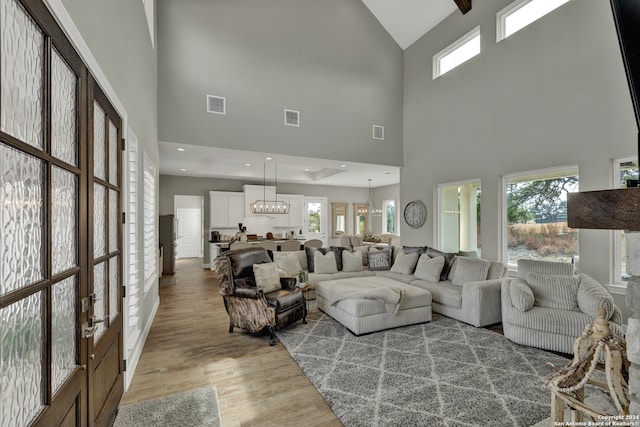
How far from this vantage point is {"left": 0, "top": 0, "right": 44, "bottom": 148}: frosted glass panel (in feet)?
2.94

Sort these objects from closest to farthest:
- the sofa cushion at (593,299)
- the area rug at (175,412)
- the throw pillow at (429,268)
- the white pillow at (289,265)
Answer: the area rug at (175,412)
the sofa cushion at (593,299)
the throw pillow at (429,268)
the white pillow at (289,265)

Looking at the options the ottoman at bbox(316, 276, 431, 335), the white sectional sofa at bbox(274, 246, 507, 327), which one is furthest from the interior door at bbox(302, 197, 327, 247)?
the ottoman at bbox(316, 276, 431, 335)

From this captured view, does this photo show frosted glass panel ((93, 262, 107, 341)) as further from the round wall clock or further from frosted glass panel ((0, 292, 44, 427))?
the round wall clock

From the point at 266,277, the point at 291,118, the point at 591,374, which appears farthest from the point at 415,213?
the point at 591,374

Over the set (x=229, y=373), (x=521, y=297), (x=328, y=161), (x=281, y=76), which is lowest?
(x=229, y=373)

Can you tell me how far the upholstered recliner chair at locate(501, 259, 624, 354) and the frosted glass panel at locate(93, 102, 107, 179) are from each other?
402 centimetres

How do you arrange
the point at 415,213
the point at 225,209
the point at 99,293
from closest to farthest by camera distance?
1. the point at 99,293
2. the point at 415,213
3. the point at 225,209

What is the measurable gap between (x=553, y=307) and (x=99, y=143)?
4.45m

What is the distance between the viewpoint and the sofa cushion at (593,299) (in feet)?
9.51

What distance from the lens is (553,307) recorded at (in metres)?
3.30

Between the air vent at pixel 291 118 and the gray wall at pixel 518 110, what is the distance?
8.73ft

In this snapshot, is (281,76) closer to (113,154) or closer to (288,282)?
(288,282)

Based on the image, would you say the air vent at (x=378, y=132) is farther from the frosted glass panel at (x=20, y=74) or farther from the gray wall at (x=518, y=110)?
the frosted glass panel at (x=20, y=74)

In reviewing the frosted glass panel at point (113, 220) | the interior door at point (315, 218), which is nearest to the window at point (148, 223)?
the frosted glass panel at point (113, 220)
